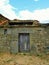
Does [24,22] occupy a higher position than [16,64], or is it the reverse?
[24,22]

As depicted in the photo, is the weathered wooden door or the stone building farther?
the weathered wooden door

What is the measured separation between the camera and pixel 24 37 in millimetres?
18906

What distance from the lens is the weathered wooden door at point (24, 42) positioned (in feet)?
61.4

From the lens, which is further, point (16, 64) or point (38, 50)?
point (38, 50)

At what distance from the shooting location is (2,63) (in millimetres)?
14453

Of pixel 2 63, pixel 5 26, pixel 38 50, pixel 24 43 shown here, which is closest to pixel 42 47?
pixel 38 50

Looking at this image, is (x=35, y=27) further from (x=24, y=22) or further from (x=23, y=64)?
(x=23, y=64)

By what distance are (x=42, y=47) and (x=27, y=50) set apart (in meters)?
1.32

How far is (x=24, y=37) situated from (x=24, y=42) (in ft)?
1.40

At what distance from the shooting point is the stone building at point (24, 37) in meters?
18.3

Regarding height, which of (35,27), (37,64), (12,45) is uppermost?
(35,27)

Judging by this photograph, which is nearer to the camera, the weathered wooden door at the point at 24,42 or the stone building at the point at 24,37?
the stone building at the point at 24,37

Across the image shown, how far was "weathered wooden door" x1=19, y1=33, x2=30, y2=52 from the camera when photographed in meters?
18.7

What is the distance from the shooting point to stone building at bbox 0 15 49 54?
1833cm
